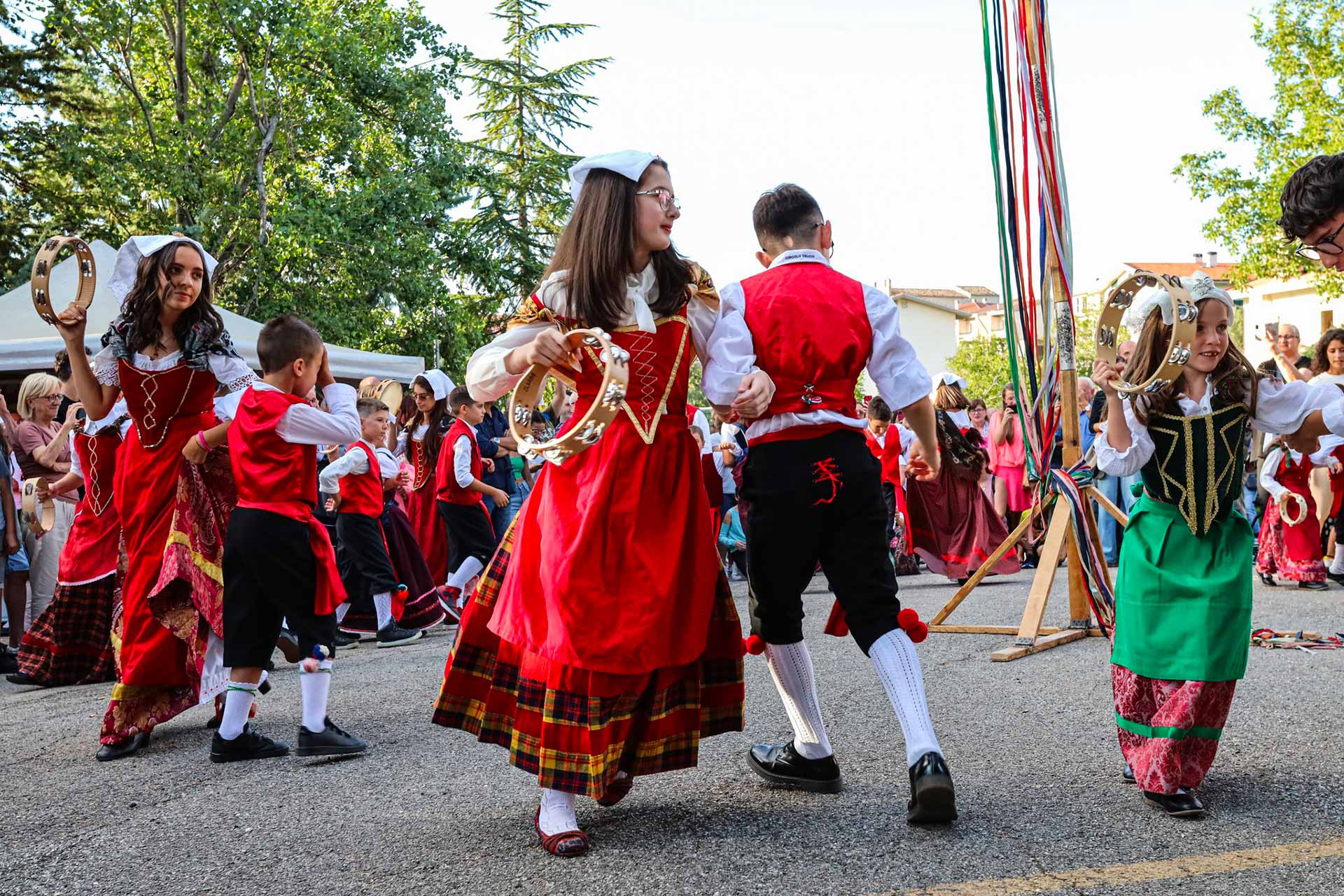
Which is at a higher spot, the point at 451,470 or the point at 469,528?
the point at 451,470

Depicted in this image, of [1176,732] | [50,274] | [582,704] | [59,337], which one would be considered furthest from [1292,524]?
[59,337]

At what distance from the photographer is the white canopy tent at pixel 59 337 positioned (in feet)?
38.3

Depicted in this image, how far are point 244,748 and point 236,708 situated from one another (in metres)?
0.15

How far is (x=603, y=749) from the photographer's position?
306cm

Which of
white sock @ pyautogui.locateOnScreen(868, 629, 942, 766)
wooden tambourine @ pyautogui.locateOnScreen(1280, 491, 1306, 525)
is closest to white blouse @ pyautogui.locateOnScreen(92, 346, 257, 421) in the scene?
white sock @ pyautogui.locateOnScreen(868, 629, 942, 766)

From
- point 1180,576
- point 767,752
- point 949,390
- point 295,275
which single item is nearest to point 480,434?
point 949,390

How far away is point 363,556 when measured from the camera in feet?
25.8

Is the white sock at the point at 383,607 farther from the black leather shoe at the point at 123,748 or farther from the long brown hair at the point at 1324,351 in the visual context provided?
the long brown hair at the point at 1324,351

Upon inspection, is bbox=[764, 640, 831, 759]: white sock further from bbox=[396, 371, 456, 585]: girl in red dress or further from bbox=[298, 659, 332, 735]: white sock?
bbox=[396, 371, 456, 585]: girl in red dress

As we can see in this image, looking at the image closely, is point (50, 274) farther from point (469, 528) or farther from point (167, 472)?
point (469, 528)

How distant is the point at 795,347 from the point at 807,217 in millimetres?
514

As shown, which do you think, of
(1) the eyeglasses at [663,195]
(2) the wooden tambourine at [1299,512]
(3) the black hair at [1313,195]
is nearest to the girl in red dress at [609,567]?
(1) the eyeglasses at [663,195]

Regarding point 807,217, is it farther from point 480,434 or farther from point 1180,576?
point 480,434

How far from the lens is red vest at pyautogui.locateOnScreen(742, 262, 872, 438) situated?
3.44m
